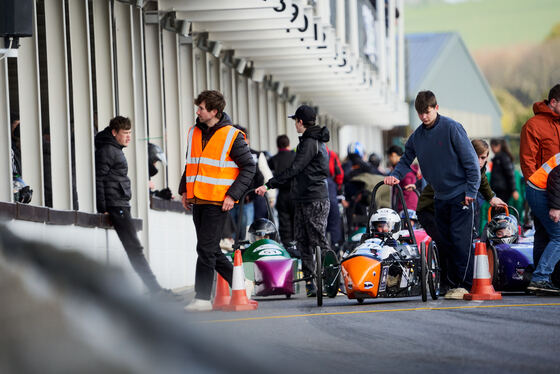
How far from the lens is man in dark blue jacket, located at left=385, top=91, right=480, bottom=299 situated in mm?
9664

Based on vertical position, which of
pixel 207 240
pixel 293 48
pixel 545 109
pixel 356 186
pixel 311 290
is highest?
pixel 293 48

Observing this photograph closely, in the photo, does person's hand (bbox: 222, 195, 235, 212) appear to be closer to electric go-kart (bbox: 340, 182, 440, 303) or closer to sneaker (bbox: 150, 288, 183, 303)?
electric go-kart (bbox: 340, 182, 440, 303)

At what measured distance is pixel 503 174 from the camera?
20.1 meters

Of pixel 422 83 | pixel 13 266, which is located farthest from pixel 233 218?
pixel 422 83

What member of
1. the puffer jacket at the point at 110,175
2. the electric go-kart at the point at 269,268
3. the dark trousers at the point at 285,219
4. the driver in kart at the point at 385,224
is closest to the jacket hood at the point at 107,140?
the puffer jacket at the point at 110,175

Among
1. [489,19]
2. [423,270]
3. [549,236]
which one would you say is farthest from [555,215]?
[489,19]

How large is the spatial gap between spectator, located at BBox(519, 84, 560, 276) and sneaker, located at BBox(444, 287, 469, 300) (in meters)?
0.89

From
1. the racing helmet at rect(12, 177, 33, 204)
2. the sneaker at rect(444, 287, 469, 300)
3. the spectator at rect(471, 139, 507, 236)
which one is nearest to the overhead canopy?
the spectator at rect(471, 139, 507, 236)

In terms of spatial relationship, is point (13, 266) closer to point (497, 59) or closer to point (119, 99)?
point (119, 99)

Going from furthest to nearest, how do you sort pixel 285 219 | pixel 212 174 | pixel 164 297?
1. pixel 285 219
2. pixel 212 174
3. pixel 164 297

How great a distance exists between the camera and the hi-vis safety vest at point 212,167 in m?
9.07

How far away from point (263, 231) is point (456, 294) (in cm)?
249

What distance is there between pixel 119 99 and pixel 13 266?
13203 millimetres

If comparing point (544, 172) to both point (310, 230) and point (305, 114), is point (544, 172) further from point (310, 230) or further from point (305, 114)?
point (305, 114)
